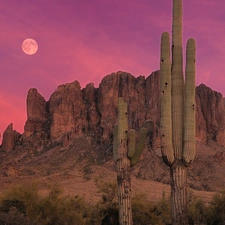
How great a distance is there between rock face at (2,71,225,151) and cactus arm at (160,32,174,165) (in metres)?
A: 79.5

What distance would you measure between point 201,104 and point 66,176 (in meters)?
67.8

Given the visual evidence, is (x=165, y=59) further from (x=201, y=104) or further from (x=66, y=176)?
(x=201, y=104)

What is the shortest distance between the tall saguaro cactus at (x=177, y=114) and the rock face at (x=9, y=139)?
9316cm

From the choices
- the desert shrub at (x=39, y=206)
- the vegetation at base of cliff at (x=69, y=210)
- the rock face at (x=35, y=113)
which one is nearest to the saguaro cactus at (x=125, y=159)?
the vegetation at base of cliff at (x=69, y=210)

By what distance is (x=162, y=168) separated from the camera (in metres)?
70.4

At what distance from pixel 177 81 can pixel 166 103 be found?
1220mm

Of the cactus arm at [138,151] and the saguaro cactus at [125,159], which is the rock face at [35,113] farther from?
the cactus arm at [138,151]

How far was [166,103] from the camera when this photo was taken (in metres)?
14.2

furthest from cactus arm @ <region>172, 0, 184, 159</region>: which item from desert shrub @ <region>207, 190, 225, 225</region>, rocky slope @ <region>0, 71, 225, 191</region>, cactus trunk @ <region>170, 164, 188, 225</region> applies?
rocky slope @ <region>0, 71, 225, 191</region>

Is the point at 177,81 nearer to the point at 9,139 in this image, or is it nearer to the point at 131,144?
the point at 131,144

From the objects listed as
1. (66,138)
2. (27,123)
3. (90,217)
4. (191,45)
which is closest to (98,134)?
(66,138)

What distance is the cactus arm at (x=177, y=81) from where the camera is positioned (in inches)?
552

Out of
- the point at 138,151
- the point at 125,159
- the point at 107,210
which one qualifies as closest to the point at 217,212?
the point at 107,210

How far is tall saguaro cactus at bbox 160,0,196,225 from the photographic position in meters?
13.7
